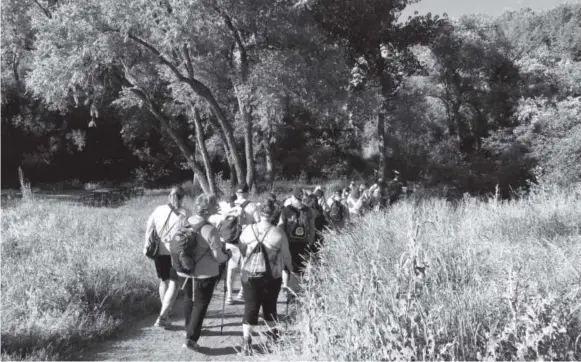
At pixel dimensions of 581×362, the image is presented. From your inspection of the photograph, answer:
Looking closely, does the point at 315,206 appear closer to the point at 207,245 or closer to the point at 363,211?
the point at 363,211

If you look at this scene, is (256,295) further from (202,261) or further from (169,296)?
(169,296)

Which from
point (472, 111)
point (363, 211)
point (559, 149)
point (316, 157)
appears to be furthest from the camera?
point (472, 111)

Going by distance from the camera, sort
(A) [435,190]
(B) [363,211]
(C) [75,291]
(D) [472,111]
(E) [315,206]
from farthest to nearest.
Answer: (D) [472,111]
(A) [435,190]
(B) [363,211]
(E) [315,206]
(C) [75,291]

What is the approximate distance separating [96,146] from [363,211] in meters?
22.1

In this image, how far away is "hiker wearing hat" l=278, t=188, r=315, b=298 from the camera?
24.4 ft

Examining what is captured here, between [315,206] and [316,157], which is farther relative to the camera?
[316,157]

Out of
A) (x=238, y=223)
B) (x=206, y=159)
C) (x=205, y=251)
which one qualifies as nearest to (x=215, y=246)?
(x=205, y=251)

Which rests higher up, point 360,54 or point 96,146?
point 360,54

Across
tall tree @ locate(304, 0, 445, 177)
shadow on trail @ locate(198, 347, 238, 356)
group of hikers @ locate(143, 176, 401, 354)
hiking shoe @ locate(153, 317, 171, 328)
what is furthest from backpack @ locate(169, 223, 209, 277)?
tall tree @ locate(304, 0, 445, 177)

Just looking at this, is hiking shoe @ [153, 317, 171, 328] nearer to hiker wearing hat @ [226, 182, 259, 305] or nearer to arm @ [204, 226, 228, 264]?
hiker wearing hat @ [226, 182, 259, 305]

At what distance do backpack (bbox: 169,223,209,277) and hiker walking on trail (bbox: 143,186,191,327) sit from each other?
22.5 inches

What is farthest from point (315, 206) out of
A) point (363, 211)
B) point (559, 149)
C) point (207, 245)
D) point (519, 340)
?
point (559, 149)

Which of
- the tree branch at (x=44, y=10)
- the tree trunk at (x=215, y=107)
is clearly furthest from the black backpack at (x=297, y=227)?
the tree branch at (x=44, y=10)

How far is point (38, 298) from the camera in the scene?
618cm
